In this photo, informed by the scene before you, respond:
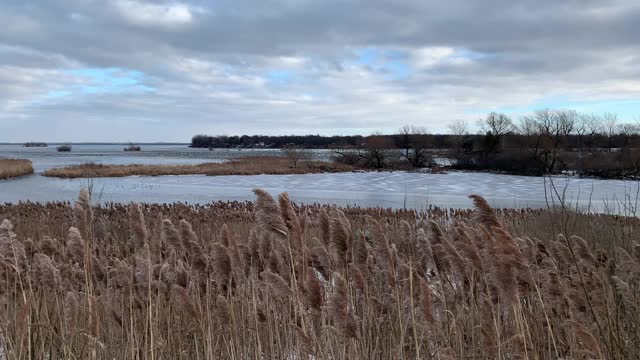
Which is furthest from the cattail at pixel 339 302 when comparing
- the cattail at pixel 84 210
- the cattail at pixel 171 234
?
the cattail at pixel 171 234

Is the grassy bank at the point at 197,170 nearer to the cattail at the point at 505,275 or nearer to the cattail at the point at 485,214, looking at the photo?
the cattail at the point at 485,214

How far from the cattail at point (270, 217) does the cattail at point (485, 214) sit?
932 mm

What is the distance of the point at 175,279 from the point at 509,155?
6026 centimetres

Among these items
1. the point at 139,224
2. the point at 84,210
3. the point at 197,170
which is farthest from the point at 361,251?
the point at 197,170

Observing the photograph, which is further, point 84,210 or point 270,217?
point 84,210

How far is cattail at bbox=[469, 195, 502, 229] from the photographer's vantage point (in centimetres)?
270

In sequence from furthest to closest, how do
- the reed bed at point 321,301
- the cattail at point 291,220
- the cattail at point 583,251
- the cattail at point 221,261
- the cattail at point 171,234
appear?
1. the cattail at point 171,234
2. the cattail at point 583,251
3. the cattail at point 221,261
4. the reed bed at point 321,301
5. the cattail at point 291,220

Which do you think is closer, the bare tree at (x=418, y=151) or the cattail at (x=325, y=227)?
the cattail at (x=325, y=227)

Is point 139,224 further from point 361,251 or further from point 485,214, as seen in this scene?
point 485,214

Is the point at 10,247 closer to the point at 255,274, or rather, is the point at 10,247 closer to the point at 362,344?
the point at 255,274

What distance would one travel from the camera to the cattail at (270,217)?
2820mm

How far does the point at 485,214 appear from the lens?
273cm

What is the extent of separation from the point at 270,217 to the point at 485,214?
103 cm

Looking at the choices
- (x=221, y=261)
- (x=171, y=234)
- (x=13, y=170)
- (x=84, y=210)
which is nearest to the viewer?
(x=84, y=210)
